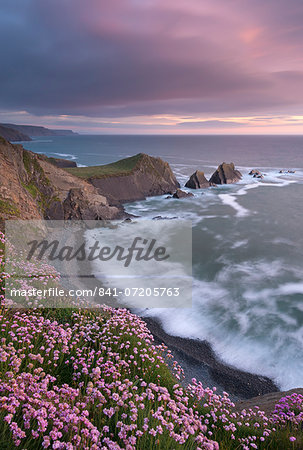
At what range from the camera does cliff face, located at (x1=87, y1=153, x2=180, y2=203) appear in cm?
5291

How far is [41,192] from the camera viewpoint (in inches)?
1409

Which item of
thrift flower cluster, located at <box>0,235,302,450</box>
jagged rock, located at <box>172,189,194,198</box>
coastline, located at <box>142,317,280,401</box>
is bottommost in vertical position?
coastline, located at <box>142,317,280,401</box>

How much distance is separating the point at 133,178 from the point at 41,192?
77.0 ft

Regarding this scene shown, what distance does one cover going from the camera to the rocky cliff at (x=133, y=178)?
53.1 m

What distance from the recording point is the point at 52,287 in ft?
42.3

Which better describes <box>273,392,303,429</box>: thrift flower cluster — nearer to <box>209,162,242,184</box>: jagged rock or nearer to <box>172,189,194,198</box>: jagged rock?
<box>172,189,194,198</box>: jagged rock

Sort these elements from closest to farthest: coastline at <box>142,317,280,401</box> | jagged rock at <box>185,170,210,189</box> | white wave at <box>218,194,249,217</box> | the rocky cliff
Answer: coastline at <box>142,317,280,401</box> < white wave at <box>218,194,249,217</box> < the rocky cliff < jagged rock at <box>185,170,210,189</box>

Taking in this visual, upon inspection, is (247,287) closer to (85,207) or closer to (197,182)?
(85,207)
